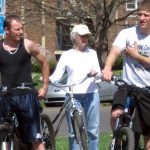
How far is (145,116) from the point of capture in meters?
7.27

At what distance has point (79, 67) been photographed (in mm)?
8617

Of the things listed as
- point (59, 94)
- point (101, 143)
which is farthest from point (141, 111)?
point (59, 94)

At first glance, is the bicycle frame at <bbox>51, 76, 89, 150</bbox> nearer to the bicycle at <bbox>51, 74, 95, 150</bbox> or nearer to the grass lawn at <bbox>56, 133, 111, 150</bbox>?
the bicycle at <bbox>51, 74, 95, 150</bbox>

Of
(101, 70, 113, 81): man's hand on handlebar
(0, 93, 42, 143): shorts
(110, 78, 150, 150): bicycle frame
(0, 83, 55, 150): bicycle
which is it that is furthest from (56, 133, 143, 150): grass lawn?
(101, 70, 113, 81): man's hand on handlebar

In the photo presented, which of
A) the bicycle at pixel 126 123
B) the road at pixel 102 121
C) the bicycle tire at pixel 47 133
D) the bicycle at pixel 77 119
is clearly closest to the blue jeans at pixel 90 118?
the bicycle at pixel 77 119

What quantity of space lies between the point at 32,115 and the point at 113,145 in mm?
1270

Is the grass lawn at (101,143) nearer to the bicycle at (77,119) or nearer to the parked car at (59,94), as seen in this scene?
the bicycle at (77,119)

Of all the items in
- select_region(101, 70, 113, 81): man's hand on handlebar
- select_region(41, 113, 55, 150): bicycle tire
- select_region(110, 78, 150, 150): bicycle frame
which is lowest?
select_region(41, 113, 55, 150): bicycle tire

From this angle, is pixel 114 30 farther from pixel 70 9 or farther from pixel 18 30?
pixel 18 30

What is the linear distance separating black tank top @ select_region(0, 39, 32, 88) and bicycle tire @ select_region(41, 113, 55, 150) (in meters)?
1.26

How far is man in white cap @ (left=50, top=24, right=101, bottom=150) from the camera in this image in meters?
8.62

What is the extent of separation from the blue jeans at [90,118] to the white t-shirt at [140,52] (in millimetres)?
1360

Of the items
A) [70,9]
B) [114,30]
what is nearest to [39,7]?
[70,9]

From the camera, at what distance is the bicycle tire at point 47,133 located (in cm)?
898
